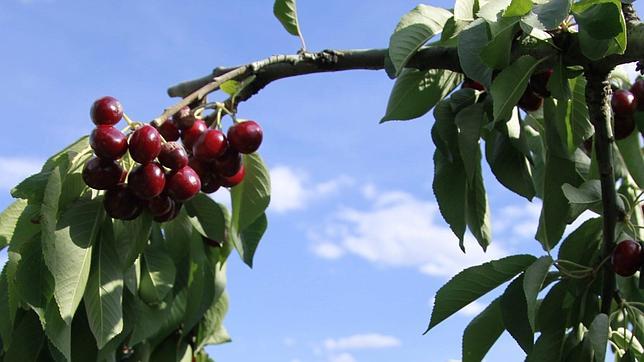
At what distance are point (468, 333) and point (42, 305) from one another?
0.78 meters

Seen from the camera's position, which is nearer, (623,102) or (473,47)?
(473,47)

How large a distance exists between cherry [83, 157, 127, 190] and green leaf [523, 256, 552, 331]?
2.35 ft

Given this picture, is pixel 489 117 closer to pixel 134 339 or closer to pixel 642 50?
pixel 642 50

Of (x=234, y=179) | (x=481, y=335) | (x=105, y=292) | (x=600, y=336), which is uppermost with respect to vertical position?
(x=234, y=179)

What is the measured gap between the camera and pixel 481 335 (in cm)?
171

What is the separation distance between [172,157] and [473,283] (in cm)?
57

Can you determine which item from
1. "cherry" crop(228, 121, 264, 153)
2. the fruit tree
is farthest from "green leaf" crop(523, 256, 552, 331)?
"cherry" crop(228, 121, 264, 153)

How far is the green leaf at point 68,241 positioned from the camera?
1516 millimetres

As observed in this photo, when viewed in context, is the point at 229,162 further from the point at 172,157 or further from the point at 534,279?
the point at 534,279

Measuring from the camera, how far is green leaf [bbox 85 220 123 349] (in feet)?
5.22

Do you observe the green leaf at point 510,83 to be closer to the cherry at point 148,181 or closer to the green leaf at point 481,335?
the green leaf at point 481,335

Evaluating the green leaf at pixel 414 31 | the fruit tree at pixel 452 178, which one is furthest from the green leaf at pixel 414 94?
the green leaf at pixel 414 31

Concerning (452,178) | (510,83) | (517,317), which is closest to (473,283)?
(517,317)

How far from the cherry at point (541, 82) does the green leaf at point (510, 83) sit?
7.3 inches
